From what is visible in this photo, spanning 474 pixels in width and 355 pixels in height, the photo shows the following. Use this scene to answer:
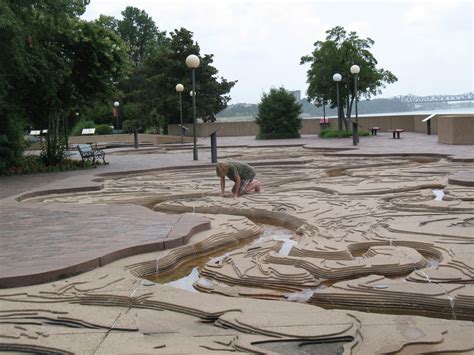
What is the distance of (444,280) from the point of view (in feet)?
18.0

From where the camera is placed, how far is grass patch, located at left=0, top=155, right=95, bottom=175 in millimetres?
19078

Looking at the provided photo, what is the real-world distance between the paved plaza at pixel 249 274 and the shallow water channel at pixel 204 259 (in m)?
0.06

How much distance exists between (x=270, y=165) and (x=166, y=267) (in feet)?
42.6

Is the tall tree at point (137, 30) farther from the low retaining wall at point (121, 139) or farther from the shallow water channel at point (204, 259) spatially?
the shallow water channel at point (204, 259)

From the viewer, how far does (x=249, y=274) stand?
602cm

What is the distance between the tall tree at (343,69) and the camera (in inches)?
1545

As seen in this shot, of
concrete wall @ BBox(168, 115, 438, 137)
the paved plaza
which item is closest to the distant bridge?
concrete wall @ BBox(168, 115, 438, 137)

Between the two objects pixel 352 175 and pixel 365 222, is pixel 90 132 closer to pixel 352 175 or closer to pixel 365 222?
pixel 352 175

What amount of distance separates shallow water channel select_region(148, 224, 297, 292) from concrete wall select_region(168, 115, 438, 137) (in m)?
29.7

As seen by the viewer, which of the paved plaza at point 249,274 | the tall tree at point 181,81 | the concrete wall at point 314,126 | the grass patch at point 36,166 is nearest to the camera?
the paved plaza at point 249,274

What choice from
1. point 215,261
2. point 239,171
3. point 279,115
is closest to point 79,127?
point 279,115

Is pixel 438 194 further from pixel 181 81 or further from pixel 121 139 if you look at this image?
pixel 181 81

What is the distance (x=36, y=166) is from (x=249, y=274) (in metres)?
15.5

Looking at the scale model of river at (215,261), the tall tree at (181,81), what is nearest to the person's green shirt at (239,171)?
the scale model of river at (215,261)
